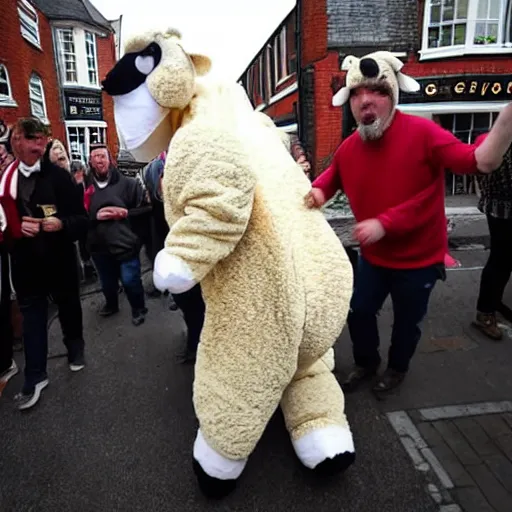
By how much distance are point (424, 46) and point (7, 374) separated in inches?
378

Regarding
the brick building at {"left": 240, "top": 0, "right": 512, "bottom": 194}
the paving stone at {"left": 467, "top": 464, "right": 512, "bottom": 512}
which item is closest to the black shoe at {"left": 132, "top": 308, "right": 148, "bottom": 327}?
the paving stone at {"left": 467, "top": 464, "right": 512, "bottom": 512}

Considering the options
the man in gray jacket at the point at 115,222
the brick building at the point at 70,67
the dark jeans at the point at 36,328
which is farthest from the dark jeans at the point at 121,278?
the brick building at the point at 70,67

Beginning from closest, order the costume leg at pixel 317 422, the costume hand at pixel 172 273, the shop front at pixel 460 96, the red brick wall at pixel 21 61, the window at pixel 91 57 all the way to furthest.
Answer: the costume hand at pixel 172 273 < the costume leg at pixel 317 422 < the shop front at pixel 460 96 < the red brick wall at pixel 21 61 < the window at pixel 91 57

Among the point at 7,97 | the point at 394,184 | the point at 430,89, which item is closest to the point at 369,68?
the point at 394,184

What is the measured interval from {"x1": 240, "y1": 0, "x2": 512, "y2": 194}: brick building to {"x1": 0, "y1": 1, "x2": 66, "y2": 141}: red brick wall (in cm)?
692

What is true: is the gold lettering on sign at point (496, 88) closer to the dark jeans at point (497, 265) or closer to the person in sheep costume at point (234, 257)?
the dark jeans at point (497, 265)

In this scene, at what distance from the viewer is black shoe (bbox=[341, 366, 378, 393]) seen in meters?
2.78

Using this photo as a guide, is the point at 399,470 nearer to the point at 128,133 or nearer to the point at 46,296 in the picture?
the point at 128,133

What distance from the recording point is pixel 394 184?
2205 mm

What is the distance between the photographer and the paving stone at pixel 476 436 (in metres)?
2.23

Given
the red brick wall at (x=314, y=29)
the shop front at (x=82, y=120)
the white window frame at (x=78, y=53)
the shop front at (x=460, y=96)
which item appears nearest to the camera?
the red brick wall at (x=314, y=29)

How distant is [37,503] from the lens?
6.71ft

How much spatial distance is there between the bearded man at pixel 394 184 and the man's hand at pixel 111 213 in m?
2.01

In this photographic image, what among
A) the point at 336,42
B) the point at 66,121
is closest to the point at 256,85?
the point at 66,121
